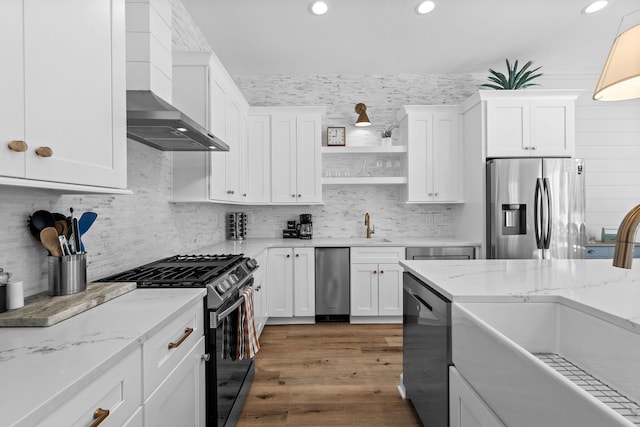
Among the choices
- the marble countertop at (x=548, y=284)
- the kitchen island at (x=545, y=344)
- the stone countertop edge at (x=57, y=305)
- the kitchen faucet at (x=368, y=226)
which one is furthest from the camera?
the kitchen faucet at (x=368, y=226)

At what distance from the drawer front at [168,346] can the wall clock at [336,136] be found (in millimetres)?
3120

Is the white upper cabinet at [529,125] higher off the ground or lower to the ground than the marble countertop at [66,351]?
higher

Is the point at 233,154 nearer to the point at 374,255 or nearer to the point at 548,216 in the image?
the point at 374,255

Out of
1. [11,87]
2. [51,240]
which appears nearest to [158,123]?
[51,240]

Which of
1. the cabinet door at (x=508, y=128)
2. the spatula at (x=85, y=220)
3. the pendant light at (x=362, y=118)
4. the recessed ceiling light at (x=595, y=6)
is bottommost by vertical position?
the spatula at (x=85, y=220)

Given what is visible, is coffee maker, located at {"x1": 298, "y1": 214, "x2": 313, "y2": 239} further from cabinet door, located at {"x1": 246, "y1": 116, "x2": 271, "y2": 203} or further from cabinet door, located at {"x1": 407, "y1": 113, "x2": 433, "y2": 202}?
cabinet door, located at {"x1": 407, "y1": 113, "x2": 433, "y2": 202}

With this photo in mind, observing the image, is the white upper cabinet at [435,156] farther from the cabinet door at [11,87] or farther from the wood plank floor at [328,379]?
the cabinet door at [11,87]

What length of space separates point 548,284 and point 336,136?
3.17 m

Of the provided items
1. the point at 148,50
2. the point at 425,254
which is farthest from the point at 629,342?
the point at 425,254

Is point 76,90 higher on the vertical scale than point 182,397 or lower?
higher

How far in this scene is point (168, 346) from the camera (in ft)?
4.09

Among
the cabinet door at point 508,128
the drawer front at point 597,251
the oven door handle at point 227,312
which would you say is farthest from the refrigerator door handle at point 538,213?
the oven door handle at point 227,312

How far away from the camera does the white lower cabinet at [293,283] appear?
3840mm

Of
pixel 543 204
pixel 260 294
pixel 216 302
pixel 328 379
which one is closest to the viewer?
pixel 216 302
